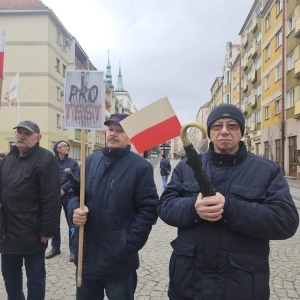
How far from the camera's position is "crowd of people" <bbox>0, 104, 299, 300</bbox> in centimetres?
175

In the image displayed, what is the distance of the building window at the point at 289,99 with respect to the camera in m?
21.5

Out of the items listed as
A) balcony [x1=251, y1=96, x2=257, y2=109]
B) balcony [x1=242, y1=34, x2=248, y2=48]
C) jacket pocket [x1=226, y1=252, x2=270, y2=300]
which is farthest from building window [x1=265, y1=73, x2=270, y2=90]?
jacket pocket [x1=226, y1=252, x2=270, y2=300]

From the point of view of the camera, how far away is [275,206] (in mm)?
1728

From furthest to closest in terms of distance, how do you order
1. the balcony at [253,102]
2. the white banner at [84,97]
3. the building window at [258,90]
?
the balcony at [253,102], the building window at [258,90], the white banner at [84,97]

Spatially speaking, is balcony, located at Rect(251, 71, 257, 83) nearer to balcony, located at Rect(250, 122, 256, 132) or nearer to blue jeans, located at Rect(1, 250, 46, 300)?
balcony, located at Rect(250, 122, 256, 132)

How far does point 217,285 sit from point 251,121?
33647 mm

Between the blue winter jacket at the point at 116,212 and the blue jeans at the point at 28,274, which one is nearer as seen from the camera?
the blue winter jacket at the point at 116,212

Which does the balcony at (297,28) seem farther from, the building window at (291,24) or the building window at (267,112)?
the building window at (267,112)

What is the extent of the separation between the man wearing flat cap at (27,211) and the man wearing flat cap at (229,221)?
141cm

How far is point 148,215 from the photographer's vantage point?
7.84 feet

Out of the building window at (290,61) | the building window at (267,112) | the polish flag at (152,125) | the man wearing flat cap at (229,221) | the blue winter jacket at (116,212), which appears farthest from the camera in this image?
the building window at (267,112)

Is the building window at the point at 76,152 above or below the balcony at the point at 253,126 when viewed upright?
below

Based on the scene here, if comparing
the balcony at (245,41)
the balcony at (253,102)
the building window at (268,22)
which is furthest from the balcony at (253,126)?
the balcony at (245,41)

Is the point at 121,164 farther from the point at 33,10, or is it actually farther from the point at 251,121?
the point at 251,121
